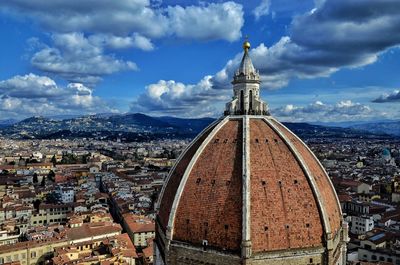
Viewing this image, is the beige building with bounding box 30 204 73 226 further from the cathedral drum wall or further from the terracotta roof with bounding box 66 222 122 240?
the cathedral drum wall

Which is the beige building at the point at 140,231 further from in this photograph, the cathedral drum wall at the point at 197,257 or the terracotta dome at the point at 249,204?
the cathedral drum wall at the point at 197,257

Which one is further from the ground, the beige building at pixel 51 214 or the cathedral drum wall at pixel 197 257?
the cathedral drum wall at pixel 197 257

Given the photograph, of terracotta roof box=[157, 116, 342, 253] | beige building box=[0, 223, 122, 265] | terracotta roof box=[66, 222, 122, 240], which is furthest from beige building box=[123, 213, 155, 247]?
terracotta roof box=[157, 116, 342, 253]

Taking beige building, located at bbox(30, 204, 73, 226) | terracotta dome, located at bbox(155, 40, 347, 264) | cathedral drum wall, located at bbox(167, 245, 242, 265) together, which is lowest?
beige building, located at bbox(30, 204, 73, 226)

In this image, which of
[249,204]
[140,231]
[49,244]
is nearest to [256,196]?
[249,204]

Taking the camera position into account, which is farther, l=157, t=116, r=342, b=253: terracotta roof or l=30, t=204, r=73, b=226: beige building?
l=30, t=204, r=73, b=226: beige building

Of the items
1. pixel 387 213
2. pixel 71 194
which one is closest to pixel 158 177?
pixel 71 194

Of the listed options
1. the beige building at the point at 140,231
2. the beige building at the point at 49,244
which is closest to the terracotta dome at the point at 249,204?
the beige building at the point at 49,244

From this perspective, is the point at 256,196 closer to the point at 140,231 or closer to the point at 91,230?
the point at 140,231

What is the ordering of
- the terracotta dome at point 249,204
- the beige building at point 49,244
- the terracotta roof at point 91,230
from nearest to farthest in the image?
the terracotta dome at point 249,204, the beige building at point 49,244, the terracotta roof at point 91,230
